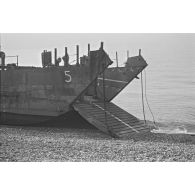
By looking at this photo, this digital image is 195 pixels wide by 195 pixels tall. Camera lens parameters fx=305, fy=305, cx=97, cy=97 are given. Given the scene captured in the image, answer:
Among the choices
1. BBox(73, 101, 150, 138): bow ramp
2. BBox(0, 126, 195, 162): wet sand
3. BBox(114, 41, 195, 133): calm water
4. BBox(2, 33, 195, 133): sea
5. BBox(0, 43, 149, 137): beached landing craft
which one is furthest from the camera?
BBox(0, 43, 149, 137): beached landing craft

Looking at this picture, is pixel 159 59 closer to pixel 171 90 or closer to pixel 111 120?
pixel 171 90

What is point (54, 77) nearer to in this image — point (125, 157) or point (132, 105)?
point (132, 105)

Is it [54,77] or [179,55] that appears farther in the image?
[54,77]

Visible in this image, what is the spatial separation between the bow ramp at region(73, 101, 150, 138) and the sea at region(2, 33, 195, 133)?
1.13 metres

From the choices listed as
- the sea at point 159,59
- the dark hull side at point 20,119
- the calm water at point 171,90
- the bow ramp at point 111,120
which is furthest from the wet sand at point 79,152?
the dark hull side at point 20,119

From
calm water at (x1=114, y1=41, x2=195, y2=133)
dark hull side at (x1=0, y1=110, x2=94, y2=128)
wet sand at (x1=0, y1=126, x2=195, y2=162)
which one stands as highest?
calm water at (x1=114, y1=41, x2=195, y2=133)

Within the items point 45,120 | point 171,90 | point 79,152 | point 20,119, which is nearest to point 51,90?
point 45,120

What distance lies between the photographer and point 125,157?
7.19 meters

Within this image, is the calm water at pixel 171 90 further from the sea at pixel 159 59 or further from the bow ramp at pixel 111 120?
the bow ramp at pixel 111 120

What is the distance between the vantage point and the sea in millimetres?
7750

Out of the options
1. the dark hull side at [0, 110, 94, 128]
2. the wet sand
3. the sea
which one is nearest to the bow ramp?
the dark hull side at [0, 110, 94, 128]

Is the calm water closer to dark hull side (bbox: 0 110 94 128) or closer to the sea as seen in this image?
the sea

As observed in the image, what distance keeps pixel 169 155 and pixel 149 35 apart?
2.96 m

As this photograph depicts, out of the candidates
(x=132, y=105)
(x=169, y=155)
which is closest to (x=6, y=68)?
(x=132, y=105)
